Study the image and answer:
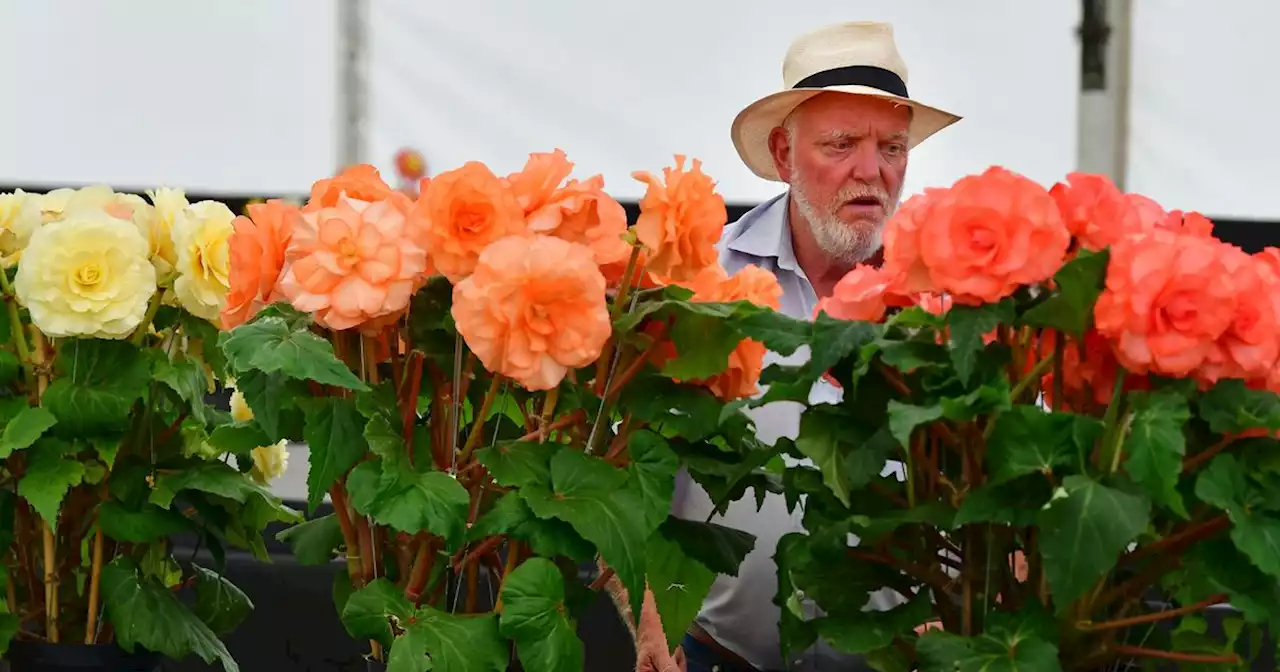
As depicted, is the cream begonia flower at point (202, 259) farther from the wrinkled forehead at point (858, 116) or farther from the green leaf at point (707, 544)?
the wrinkled forehead at point (858, 116)

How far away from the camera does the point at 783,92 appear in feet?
6.20

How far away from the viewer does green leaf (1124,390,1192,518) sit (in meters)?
0.74

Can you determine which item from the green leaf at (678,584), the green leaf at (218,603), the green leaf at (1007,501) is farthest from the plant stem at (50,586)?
the green leaf at (1007,501)

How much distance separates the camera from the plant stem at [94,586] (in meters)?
1.11

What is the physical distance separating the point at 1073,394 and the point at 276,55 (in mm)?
2138

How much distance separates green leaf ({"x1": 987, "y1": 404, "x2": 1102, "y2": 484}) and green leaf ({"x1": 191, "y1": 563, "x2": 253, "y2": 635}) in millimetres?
716

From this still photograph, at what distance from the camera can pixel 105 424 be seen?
1073 mm

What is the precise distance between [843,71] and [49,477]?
45.8 inches

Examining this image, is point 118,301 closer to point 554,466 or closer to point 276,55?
point 554,466

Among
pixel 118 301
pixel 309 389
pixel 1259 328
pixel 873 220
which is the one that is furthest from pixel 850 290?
pixel 873 220

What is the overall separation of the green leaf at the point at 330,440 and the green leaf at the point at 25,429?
0.25 meters

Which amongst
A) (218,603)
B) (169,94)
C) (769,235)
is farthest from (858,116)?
(169,94)

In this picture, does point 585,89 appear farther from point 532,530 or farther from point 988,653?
point 988,653

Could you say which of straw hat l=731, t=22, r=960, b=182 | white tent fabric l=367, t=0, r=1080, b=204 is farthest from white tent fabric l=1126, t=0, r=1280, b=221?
straw hat l=731, t=22, r=960, b=182
